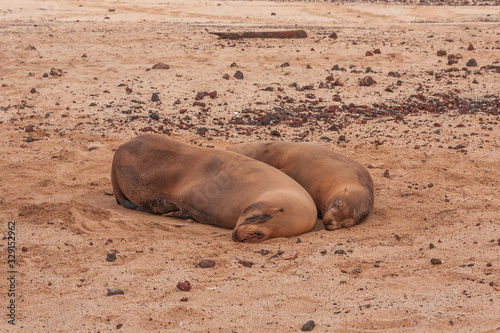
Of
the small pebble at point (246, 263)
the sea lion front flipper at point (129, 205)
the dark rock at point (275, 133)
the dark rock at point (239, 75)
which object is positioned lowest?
the sea lion front flipper at point (129, 205)

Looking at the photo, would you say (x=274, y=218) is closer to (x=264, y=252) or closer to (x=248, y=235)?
(x=248, y=235)

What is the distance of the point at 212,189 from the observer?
6578 millimetres

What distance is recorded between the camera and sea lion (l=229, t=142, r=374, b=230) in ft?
20.8

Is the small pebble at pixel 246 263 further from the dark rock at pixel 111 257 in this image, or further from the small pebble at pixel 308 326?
the small pebble at pixel 308 326

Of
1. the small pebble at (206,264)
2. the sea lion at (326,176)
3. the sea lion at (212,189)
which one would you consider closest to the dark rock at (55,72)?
the sea lion at (212,189)

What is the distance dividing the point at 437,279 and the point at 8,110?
7.37m

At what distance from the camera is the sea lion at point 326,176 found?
633 centimetres

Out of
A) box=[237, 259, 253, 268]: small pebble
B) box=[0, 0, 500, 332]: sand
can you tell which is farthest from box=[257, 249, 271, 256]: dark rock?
box=[237, 259, 253, 268]: small pebble

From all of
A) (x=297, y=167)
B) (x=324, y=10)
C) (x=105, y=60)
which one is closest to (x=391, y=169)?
(x=297, y=167)

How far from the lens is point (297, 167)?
23.5ft

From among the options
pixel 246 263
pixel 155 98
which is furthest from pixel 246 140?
pixel 246 263

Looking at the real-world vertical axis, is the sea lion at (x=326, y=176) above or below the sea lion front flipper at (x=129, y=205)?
above

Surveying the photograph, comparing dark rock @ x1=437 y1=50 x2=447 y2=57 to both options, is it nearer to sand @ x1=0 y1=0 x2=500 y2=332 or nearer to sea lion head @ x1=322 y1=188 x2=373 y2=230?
sand @ x1=0 y1=0 x2=500 y2=332

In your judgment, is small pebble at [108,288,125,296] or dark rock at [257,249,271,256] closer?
small pebble at [108,288,125,296]
